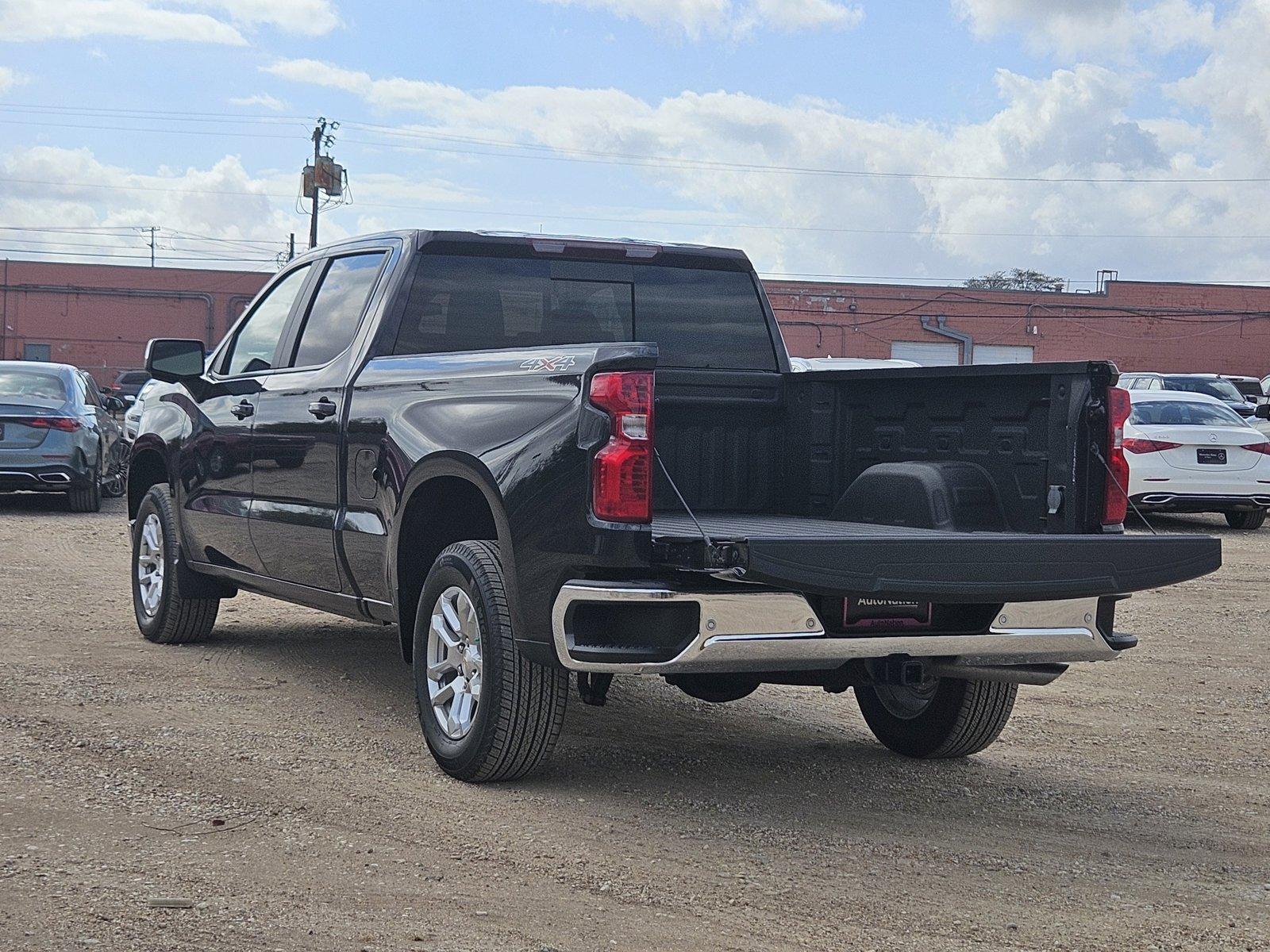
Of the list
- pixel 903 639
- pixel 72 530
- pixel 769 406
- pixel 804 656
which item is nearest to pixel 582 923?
pixel 804 656

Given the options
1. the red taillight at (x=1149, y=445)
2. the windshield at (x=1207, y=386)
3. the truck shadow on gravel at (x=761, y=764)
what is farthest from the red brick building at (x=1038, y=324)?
the truck shadow on gravel at (x=761, y=764)

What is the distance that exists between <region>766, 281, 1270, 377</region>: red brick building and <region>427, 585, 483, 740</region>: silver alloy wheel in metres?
46.0

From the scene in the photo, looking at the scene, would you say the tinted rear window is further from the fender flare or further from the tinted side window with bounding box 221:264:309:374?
the tinted side window with bounding box 221:264:309:374

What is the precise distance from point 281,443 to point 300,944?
11.3 feet

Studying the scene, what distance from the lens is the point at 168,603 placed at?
8188 millimetres

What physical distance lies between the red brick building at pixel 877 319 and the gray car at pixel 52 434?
115ft

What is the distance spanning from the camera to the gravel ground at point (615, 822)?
13.2 feet

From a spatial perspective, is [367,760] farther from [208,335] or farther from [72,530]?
[208,335]

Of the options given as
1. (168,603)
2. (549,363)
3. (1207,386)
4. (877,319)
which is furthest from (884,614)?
(877,319)

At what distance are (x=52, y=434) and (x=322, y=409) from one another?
38.1 ft

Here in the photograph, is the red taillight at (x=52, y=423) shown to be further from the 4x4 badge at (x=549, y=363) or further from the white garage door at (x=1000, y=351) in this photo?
the white garage door at (x=1000, y=351)

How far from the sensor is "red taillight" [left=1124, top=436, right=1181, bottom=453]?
16.7 meters

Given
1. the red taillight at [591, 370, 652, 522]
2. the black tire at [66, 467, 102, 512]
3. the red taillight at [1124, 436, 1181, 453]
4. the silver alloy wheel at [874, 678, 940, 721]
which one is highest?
the red taillight at [591, 370, 652, 522]

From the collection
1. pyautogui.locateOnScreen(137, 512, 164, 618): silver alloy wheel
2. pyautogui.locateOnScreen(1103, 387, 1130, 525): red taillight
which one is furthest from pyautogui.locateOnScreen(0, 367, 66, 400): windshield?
pyautogui.locateOnScreen(1103, 387, 1130, 525): red taillight
